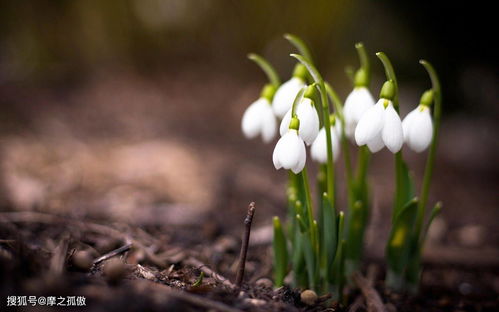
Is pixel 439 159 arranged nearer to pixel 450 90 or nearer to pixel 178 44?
pixel 450 90

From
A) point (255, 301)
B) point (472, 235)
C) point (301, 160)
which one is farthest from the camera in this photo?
point (472, 235)

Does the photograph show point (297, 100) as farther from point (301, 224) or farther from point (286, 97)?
point (301, 224)

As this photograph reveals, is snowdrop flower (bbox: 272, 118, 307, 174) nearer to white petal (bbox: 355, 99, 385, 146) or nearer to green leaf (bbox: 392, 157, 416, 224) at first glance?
white petal (bbox: 355, 99, 385, 146)

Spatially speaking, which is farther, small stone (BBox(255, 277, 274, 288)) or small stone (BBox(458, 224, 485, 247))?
small stone (BBox(458, 224, 485, 247))

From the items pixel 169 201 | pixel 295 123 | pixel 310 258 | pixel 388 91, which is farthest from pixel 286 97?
pixel 169 201

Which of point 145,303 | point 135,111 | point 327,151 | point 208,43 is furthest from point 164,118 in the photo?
point 145,303

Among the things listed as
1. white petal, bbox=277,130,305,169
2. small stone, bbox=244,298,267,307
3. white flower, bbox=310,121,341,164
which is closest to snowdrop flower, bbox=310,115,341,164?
white flower, bbox=310,121,341,164

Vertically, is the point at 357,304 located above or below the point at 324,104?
below
